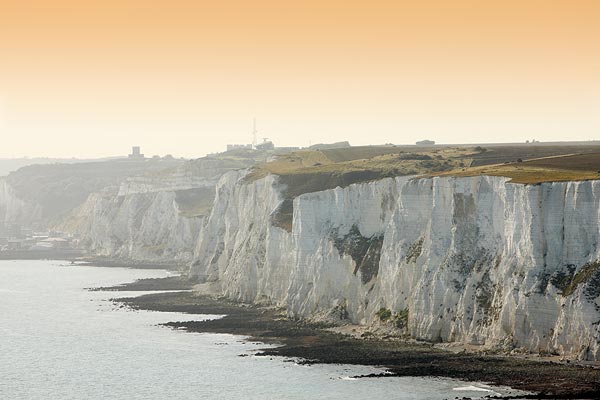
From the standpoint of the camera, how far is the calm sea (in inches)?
3118

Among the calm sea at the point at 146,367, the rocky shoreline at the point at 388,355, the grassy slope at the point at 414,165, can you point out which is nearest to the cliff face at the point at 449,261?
the rocky shoreline at the point at 388,355

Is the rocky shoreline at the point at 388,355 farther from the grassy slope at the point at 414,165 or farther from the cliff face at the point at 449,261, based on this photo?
the grassy slope at the point at 414,165

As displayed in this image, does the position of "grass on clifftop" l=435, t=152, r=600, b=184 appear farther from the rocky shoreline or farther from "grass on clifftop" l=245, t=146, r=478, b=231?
→ "grass on clifftop" l=245, t=146, r=478, b=231

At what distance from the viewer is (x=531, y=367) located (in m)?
79.9

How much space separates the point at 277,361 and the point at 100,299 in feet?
188

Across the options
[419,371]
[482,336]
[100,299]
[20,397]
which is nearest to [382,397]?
[419,371]

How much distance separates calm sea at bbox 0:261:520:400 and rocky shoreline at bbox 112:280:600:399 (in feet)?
7.32

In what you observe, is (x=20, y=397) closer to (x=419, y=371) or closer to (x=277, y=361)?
A: (x=277, y=361)

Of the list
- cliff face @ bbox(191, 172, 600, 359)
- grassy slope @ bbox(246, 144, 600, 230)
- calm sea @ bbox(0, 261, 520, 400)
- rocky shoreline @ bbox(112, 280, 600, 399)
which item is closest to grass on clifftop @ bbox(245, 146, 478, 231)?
grassy slope @ bbox(246, 144, 600, 230)

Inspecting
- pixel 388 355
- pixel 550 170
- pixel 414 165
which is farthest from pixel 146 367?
pixel 414 165

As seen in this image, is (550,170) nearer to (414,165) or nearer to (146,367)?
(414,165)

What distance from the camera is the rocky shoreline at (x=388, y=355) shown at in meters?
74.7

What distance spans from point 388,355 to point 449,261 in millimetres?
9929

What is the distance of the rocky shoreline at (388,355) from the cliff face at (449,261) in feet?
8.42
